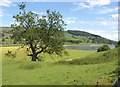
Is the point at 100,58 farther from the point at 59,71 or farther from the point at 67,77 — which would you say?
the point at 67,77

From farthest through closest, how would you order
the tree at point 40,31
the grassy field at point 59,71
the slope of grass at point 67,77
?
1. the tree at point 40,31
2. the grassy field at point 59,71
3. the slope of grass at point 67,77

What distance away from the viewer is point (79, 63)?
118 feet

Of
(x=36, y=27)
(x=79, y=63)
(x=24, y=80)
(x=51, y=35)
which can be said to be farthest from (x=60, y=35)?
(x=24, y=80)

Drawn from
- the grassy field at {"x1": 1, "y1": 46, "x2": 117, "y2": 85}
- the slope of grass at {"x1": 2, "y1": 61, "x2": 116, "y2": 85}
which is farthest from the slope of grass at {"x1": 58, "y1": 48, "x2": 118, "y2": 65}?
the slope of grass at {"x1": 2, "y1": 61, "x2": 116, "y2": 85}

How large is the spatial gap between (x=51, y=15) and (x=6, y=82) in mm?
31540

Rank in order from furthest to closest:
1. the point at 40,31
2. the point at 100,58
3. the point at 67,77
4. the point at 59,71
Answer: the point at 40,31
the point at 100,58
the point at 59,71
the point at 67,77

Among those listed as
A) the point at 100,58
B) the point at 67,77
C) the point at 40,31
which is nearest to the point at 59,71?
the point at 67,77

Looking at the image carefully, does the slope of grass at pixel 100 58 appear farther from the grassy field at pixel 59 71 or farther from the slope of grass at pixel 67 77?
the slope of grass at pixel 67 77

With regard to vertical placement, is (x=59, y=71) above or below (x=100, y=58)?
below

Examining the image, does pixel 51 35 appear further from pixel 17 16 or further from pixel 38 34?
pixel 17 16

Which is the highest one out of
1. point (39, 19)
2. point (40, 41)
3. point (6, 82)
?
point (39, 19)

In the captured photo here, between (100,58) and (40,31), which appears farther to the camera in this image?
(40,31)

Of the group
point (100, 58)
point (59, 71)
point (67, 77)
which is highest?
point (100, 58)

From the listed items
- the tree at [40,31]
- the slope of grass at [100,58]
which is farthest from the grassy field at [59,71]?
the tree at [40,31]
